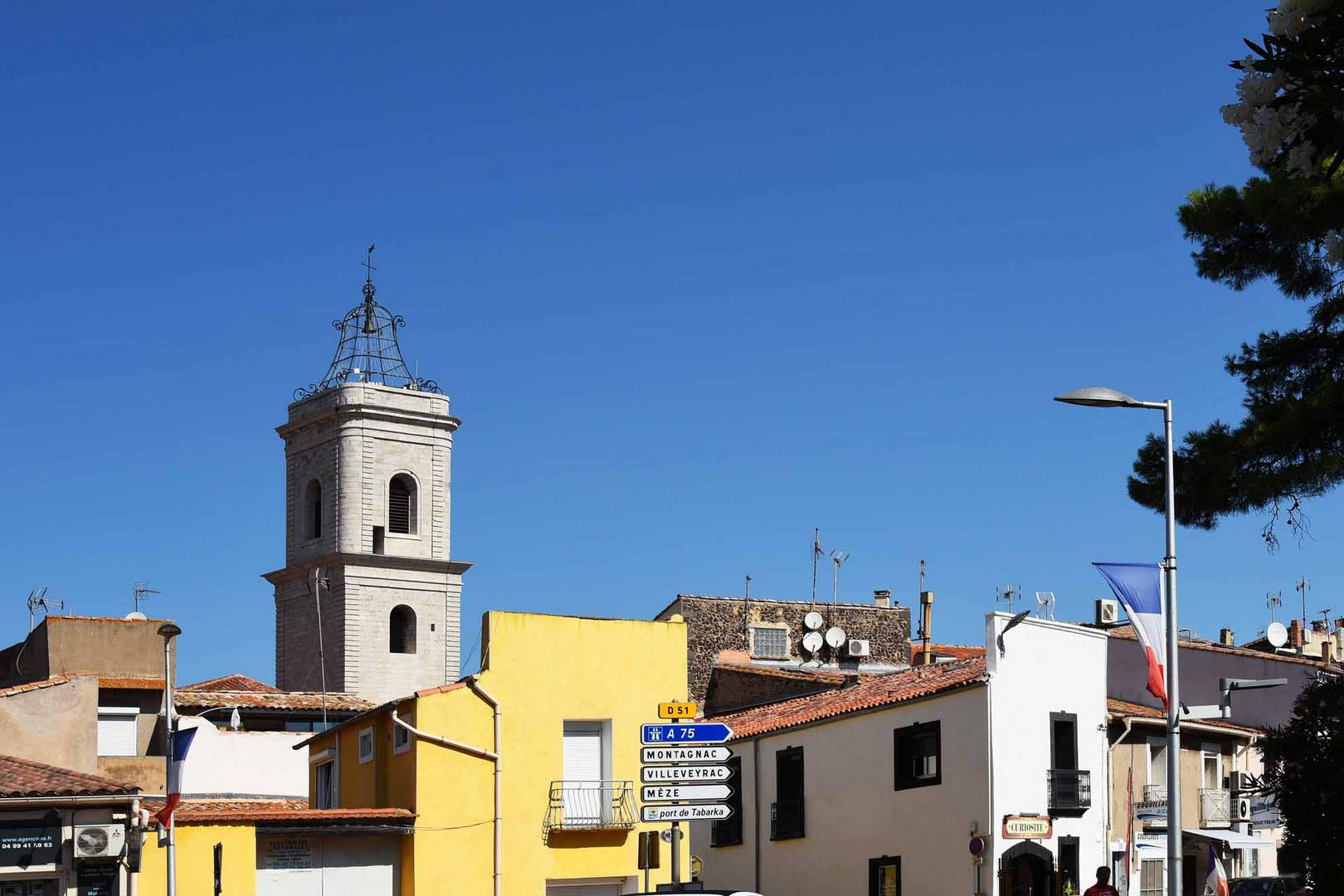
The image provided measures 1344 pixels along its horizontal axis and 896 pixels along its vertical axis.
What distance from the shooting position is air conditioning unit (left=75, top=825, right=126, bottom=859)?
93.5ft

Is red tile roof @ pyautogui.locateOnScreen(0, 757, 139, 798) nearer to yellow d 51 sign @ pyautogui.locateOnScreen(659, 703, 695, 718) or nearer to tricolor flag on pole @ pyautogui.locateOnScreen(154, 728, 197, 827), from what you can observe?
tricolor flag on pole @ pyautogui.locateOnScreen(154, 728, 197, 827)

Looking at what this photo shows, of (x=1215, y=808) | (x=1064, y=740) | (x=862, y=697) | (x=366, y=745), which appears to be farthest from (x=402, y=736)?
(x=1215, y=808)

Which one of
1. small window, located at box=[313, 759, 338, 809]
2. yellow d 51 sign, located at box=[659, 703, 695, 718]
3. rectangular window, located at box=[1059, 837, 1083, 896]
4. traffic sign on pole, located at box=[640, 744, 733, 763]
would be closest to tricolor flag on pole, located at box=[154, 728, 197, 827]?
small window, located at box=[313, 759, 338, 809]

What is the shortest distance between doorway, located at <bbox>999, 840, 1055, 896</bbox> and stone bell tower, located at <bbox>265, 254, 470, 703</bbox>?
5081 cm

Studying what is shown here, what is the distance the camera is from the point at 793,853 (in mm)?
43750

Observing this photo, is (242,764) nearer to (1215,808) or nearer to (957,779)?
(957,779)

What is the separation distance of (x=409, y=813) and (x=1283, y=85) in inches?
1058

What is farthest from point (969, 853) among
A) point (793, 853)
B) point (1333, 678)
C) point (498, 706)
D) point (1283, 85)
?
point (1283, 85)

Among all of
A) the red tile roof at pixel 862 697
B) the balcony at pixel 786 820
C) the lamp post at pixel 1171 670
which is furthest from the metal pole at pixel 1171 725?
the balcony at pixel 786 820

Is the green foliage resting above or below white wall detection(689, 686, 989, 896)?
above

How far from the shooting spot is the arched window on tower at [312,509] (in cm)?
9069

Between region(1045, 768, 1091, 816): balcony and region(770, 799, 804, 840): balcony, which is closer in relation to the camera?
region(1045, 768, 1091, 816): balcony

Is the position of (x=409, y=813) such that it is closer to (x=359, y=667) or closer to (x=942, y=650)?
(x=942, y=650)

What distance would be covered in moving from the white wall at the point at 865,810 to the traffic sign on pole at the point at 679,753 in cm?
2037
